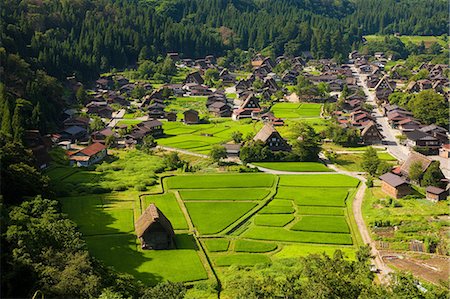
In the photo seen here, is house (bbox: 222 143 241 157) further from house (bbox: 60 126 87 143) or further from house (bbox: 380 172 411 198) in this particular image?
house (bbox: 60 126 87 143)

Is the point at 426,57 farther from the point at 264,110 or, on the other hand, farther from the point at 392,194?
the point at 392,194

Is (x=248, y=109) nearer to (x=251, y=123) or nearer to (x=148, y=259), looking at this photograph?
(x=251, y=123)

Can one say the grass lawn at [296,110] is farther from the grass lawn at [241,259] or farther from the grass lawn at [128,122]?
the grass lawn at [241,259]

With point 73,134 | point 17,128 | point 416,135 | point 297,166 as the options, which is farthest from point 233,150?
point 416,135

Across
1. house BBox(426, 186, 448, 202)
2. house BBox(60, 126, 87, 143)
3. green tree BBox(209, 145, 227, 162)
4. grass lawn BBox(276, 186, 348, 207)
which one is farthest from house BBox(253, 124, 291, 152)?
house BBox(60, 126, 87, 143)

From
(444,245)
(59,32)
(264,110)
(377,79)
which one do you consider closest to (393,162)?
(444,245)

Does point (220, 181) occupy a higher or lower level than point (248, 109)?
higher
